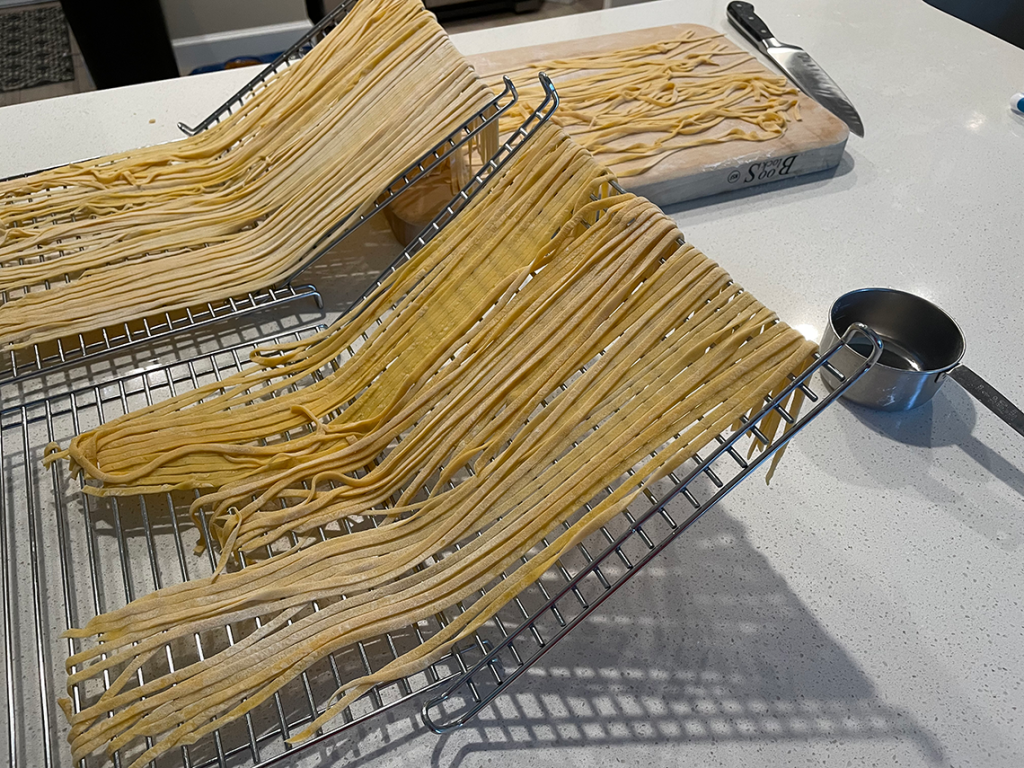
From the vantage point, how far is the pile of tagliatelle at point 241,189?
108 cm

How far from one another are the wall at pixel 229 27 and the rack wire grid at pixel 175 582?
2852mm

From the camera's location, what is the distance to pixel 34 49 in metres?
3.40

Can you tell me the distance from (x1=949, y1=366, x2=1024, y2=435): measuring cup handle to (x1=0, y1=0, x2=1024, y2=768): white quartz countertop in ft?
0.10

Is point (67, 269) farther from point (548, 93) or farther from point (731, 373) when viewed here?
point (731, 373)

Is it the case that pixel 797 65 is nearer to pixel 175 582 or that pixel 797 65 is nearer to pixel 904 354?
pixel 904 354

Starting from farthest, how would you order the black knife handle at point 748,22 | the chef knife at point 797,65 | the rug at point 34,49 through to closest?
the rug at point 34,49 < the black knife handle at point 748,22 < the chef knife at point 797,65

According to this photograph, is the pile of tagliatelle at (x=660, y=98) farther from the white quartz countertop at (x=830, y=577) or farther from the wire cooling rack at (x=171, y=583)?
the wire cooling rack at (x=171, y=583)

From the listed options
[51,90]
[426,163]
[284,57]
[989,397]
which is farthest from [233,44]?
[989,397]

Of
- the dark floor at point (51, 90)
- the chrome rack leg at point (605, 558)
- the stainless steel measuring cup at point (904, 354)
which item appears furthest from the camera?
the dark floor at point (51, 90)

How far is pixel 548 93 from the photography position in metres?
0.99

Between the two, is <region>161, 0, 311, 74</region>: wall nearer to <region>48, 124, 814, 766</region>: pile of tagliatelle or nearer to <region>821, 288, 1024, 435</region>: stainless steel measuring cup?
<region>48, 124, 814, 766</region>: pile of tagliatelle

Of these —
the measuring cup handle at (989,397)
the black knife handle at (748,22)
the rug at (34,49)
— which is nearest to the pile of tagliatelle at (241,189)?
the measuring cup handle at (989,397)

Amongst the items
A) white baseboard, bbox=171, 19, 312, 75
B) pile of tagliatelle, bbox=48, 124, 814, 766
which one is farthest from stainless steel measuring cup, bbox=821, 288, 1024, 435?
white baseboard, bbox=171, 19, 312, 75

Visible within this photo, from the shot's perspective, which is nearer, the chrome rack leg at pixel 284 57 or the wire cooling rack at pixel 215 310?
the wire cooling rack at pixel 215 310
